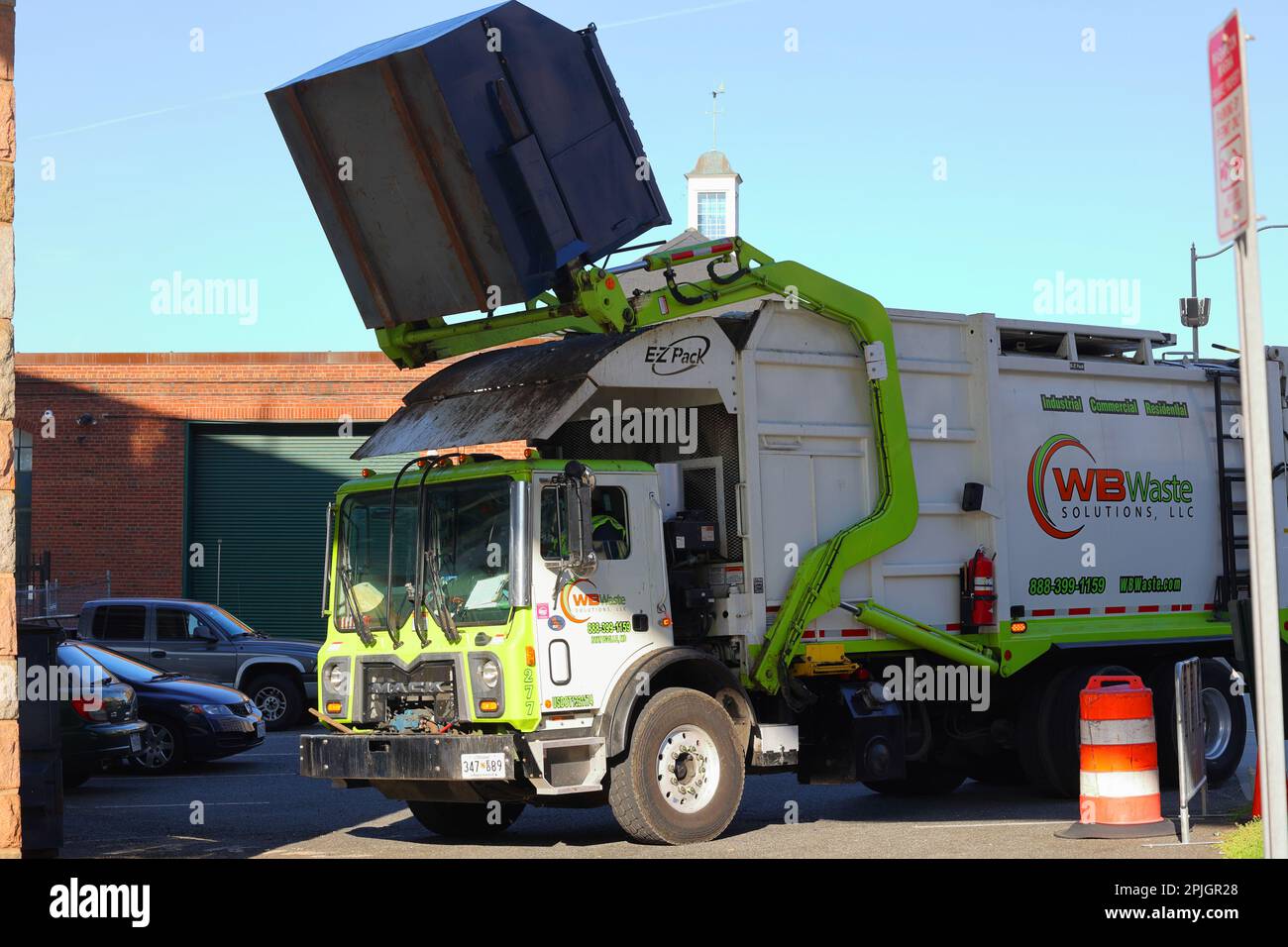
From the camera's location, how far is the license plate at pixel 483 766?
10250mm

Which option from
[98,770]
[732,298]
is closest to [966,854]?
[732,298]

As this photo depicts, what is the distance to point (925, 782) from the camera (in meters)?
14.0

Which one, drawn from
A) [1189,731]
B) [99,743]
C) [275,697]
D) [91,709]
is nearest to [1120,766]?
[1189,731]

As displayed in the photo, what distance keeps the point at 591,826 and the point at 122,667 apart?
277 inches

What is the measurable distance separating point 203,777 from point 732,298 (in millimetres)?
8312

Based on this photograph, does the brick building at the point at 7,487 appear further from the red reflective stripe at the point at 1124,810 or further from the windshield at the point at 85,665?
the windshield at the point at 85,665

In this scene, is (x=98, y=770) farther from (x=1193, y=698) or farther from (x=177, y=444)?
(x=177, y=444)

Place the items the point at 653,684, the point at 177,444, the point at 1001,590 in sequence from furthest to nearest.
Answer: the point at 177,444 < the point at 1001,590 < the point at 653,684

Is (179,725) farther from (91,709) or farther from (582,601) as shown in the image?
(582,601)

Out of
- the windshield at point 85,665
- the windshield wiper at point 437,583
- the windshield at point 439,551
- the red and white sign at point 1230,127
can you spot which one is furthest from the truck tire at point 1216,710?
the windshield at point 85,665

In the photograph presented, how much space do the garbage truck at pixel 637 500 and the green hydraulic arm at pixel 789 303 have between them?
2cm

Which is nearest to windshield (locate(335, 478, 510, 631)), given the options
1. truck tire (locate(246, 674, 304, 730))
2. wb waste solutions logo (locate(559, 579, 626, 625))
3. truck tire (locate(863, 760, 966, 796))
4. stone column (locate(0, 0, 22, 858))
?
wb waste solutions logo (locate(559, 579, 626, 625))

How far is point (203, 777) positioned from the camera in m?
16.7

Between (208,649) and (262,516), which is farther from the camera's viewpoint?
(262,516)
